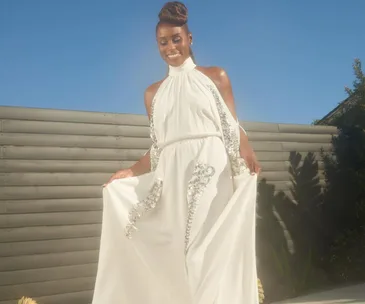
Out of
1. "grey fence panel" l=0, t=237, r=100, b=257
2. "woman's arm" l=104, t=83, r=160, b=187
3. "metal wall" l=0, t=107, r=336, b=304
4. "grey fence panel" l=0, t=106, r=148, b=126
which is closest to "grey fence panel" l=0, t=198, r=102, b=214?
"metal wall" l=0, t=107, r=336, b=304

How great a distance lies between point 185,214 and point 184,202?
5 centimetres

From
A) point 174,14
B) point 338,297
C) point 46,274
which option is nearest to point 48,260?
point 46,274

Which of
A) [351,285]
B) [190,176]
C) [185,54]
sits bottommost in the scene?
[351,285]

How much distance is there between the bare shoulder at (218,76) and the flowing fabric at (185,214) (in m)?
0.04

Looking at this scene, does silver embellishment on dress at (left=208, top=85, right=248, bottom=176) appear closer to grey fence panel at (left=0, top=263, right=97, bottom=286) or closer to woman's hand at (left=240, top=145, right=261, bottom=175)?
woman's hand at (left=240, top=145, right=261, bottom=175)

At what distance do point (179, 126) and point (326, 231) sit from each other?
4799 mm

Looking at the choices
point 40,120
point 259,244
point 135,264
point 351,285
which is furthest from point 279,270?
point 135,264

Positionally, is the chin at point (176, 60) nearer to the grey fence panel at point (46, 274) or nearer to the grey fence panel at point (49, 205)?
the grey fence panel at point (49, 205)

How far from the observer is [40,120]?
5043 millimetres

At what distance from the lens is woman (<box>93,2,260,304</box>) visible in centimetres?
210

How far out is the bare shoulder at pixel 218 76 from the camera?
239 centimetres

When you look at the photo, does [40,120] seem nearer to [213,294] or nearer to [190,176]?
[190,176]

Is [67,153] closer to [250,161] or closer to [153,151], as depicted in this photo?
[153,151]

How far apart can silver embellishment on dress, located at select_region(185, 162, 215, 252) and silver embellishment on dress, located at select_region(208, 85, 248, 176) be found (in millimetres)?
145
